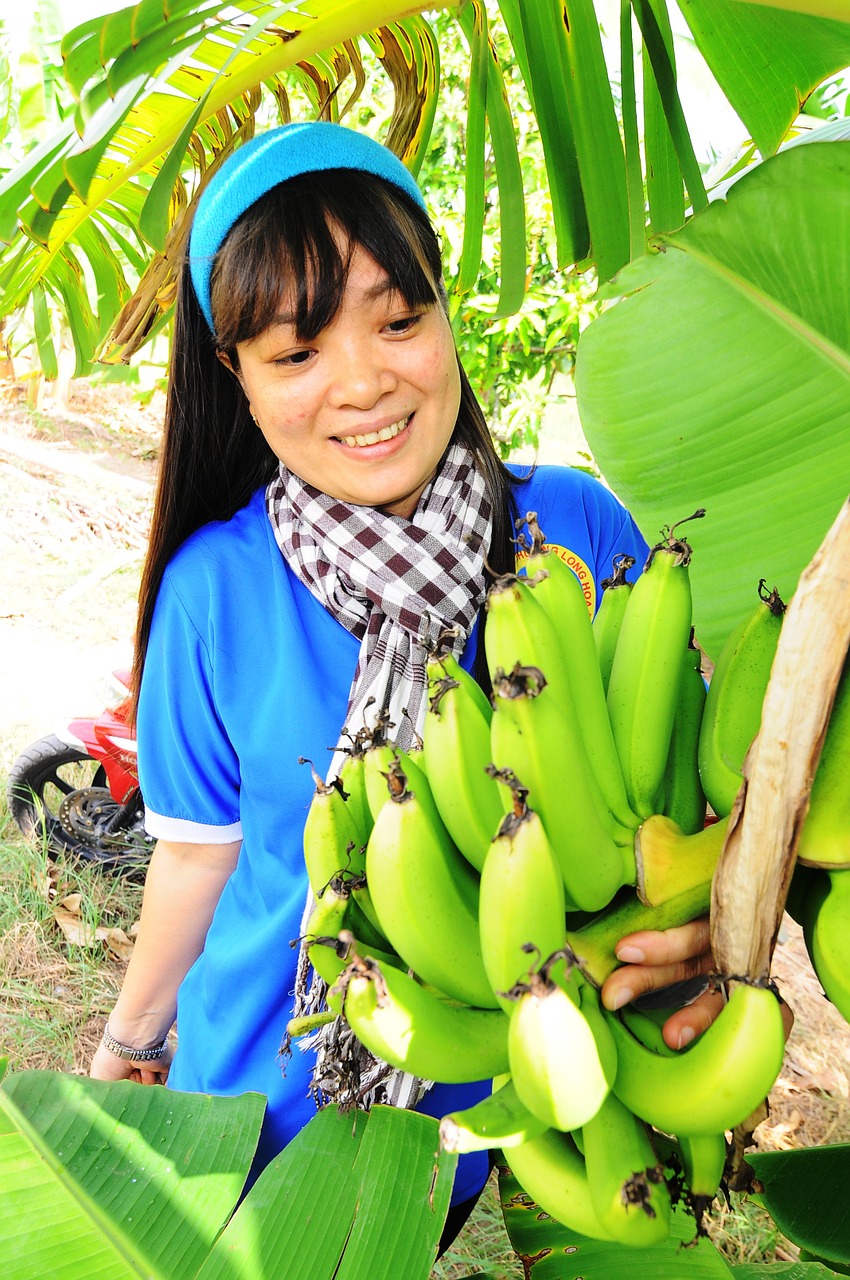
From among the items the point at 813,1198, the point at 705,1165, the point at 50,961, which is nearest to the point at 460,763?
the point at 705,1165

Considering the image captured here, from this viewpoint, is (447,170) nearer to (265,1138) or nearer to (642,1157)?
(265,1138)

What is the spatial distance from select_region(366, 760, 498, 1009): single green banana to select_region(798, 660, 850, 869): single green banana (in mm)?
206

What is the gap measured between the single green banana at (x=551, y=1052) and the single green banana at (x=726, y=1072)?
0.07m

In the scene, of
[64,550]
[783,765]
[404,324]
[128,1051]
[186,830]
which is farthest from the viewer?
[64,550]

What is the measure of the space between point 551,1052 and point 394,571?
26.9 inches

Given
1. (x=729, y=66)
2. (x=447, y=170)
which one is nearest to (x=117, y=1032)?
(x=729, y=66)

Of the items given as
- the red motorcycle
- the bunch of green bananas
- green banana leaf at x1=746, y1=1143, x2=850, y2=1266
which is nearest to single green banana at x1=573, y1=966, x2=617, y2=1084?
the bunch of green bananas

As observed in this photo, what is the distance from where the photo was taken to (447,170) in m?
3.35

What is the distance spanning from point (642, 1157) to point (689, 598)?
343mm

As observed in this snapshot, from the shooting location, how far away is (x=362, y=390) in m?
0.98

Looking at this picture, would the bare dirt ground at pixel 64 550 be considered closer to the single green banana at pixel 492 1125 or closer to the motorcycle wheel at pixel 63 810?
the motorcycle wheel at pixel 63 810

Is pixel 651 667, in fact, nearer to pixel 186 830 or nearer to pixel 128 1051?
pixel 186 830

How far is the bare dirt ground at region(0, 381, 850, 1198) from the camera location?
2254mm

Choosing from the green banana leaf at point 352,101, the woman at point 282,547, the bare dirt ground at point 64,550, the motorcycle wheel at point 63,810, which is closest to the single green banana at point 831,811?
the woman at point 282,547
